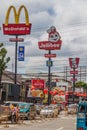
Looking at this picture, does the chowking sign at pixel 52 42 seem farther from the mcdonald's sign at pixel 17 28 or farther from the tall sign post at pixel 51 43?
the mcdonald's sign at pixel 17 28

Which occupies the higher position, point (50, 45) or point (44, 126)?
point (50, 45)

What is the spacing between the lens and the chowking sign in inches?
3098

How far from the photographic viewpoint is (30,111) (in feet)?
166

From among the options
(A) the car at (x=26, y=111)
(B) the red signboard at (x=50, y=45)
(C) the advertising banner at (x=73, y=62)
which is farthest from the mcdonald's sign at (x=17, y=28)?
(C) the advertising banner at (x=73, y=62)

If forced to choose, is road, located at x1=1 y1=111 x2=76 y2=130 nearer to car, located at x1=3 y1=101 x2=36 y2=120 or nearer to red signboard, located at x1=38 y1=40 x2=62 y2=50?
car, located at x1=3 y1=101 x2=36 y2=120

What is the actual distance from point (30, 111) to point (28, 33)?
14499mm

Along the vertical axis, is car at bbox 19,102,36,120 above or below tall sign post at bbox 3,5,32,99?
below

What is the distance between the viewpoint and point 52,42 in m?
79.9

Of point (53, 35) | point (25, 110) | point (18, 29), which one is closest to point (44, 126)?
point (25, 110)

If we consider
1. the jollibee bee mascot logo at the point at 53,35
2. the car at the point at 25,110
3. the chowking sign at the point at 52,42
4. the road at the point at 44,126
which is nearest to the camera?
the road at the point at 44,126

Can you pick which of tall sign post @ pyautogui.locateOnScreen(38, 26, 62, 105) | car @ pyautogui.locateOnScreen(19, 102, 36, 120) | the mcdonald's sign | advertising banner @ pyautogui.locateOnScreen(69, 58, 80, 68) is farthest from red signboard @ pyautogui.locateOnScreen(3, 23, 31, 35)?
advertising banner @ pyautogui.locateOnScreen(69, 58, 80, 68)

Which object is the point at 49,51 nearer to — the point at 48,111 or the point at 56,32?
the point at 56,32

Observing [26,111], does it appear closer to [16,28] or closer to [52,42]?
[16,28]

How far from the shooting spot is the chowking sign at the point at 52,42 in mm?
78688
